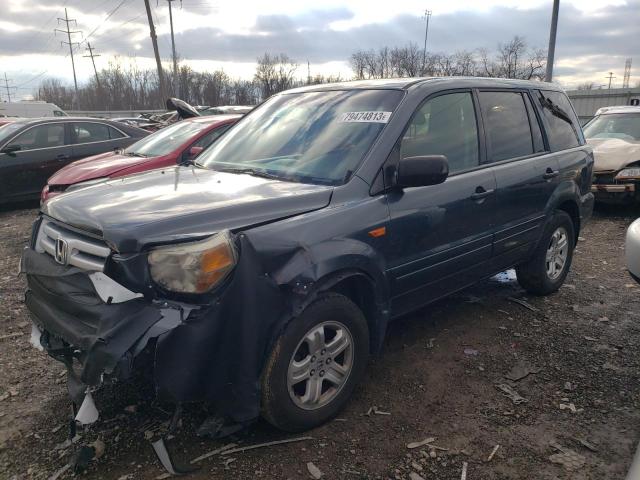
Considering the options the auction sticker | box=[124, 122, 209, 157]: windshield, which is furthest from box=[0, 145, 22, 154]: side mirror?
the auction sticker

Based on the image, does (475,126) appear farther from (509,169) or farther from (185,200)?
(185,200)

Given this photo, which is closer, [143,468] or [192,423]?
[143,468]

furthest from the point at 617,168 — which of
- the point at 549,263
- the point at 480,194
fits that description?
the point at 480,194

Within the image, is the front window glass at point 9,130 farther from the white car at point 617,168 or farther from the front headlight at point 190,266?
the white car at point 617,168

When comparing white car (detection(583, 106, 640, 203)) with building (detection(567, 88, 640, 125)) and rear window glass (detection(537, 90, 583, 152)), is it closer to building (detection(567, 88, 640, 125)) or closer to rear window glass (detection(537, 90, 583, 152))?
rear window glass (detection(537, 90, 583, 152))

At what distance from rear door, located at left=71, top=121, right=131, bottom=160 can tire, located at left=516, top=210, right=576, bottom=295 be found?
7723 mm

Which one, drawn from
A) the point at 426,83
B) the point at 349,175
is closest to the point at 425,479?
the point at 349,175

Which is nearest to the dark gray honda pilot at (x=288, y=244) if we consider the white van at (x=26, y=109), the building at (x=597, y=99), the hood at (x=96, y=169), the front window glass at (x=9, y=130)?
the hood at (x=96, y=169)

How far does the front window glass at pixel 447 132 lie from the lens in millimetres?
3334

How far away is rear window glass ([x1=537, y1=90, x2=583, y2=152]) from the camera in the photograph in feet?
15.3

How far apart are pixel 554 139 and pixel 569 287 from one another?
61.7 inches

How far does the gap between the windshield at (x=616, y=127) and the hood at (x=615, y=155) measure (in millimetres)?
622

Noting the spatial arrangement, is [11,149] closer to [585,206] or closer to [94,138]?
[94,138]

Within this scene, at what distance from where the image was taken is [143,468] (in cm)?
253
